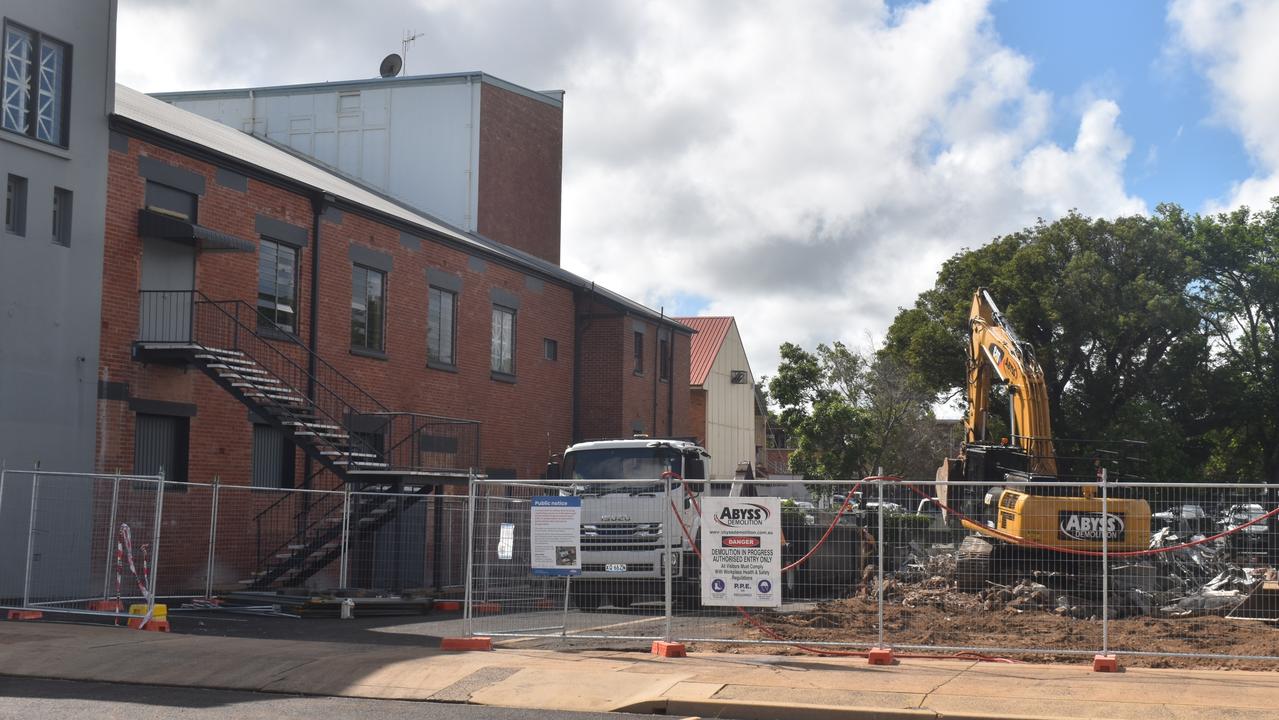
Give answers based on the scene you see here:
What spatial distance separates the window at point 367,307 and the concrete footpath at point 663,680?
519 inches

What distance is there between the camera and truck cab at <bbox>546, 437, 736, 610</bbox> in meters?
16.9

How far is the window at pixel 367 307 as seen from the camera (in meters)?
27.0

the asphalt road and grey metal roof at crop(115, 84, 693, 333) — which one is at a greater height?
grey metal roof at crop(115, 84, 693, 333)

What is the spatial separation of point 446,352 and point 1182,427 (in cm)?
2925

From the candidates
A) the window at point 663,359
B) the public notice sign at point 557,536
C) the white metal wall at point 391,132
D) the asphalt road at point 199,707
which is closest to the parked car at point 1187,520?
the public notice sign at point 557,536

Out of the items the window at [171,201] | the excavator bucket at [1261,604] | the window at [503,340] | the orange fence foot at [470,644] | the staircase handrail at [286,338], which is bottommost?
the orange fence foot at [470,644]

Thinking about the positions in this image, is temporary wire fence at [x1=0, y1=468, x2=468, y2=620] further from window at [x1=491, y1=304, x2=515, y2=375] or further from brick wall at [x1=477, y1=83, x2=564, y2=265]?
brick wall at [x1=477, y1=83, x2=564, y2=265]

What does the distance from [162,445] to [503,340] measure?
484 inches

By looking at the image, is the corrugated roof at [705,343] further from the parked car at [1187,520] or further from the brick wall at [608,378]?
the parked car at [1187,520]

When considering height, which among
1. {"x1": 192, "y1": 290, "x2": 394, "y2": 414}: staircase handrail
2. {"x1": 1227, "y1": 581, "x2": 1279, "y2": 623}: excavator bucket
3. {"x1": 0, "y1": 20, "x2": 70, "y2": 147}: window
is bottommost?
{"x1": 1227, "y1": 581, "x2": 1279, "y2": 623}: excavator bucket

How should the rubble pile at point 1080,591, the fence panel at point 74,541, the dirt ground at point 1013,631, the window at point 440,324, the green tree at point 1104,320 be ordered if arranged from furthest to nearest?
the green tree at point 1104,320, the window at point 440,324, the fence panel at point 74,541, the rubble pile at point 1080,591, the dirt ground at point 1013,631

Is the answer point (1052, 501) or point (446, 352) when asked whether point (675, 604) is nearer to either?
point (1052, 501)

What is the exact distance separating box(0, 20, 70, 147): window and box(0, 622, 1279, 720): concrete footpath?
9.31 metres

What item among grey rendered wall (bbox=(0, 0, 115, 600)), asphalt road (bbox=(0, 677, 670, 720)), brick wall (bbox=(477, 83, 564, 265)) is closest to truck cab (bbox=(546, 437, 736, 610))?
asphalt road (bbox=(0, 677, 670, 720))
